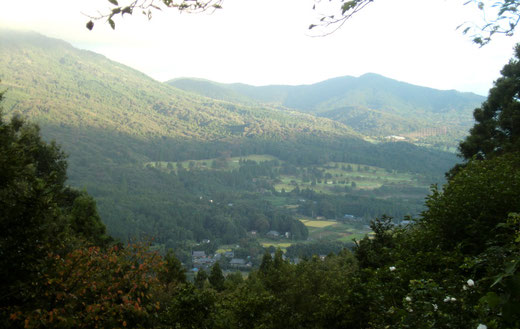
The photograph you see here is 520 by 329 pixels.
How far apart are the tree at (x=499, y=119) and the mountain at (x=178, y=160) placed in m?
57.0

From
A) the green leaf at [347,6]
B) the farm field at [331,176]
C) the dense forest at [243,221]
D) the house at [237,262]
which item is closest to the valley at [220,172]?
the farm field at [331,176]

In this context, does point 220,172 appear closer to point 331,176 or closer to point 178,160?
point 178,160

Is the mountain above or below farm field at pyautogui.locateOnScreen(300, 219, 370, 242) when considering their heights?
above

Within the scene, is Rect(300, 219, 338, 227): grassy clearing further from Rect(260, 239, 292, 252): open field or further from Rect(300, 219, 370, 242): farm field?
Rect(260, 239, 292, 252): open field

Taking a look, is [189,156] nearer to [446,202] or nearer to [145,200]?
[145,200]

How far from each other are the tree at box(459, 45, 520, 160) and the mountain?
57046 millimetres

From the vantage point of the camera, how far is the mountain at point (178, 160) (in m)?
92.6

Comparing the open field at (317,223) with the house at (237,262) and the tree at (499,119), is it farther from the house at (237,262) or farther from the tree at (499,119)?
the tree at (499,119)

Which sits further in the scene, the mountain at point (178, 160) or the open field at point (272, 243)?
the mountain at point (178, 160)

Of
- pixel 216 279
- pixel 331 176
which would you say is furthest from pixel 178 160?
pixel 216 279

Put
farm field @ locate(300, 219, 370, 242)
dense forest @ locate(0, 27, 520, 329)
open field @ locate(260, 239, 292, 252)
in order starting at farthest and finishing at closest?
1. open field @ locate(260, 239, 292, 252)
2. farm field @ locate(300, 219, 370, 242)
3. dense forest @ locate(0, 27, 520, 329)

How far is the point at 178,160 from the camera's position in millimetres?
157000

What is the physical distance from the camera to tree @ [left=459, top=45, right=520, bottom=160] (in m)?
18.2

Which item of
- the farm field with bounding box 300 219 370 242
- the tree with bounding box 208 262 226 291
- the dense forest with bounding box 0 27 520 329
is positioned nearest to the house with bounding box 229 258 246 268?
the dense forest with bounding box 0 27 520 329
